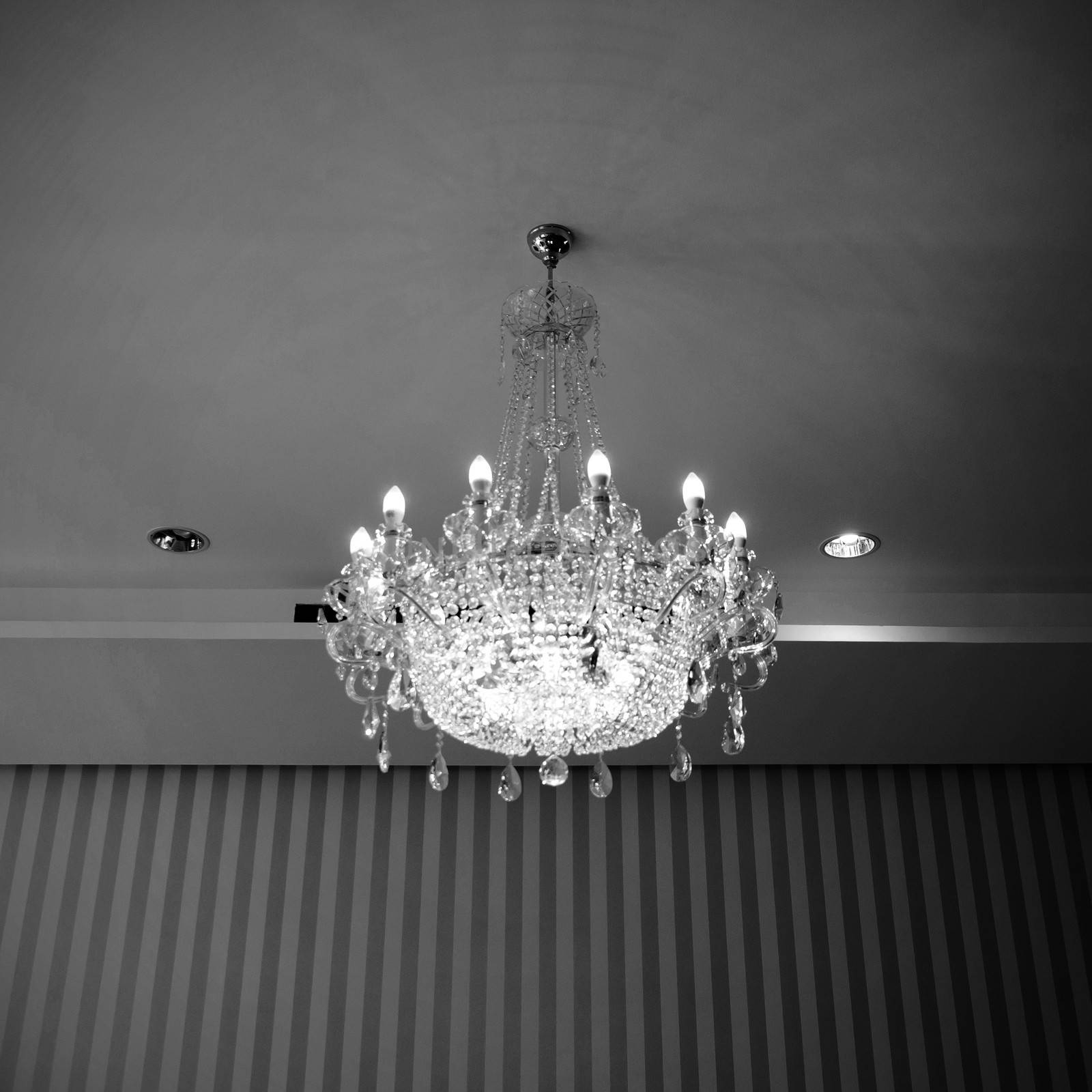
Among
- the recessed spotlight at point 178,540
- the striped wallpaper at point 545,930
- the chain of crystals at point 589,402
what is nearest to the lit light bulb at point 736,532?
the chain of crystals at point 589,402

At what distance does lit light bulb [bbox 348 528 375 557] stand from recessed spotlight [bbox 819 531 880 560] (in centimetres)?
181

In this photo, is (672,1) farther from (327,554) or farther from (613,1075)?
(613,1075)

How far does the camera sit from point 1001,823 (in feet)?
15.3

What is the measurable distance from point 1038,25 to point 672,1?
645 mm

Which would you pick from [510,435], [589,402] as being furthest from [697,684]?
[510,435]

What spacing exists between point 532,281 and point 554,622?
88cm

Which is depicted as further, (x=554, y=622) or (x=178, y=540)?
(x=178, y=540)

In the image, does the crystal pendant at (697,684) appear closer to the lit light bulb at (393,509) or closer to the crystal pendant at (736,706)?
the crystal pendant at (736,706)

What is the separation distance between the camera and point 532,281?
252 centimetres

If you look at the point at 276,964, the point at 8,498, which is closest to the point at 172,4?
the point at 8,498

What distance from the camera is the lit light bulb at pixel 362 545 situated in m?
2.19

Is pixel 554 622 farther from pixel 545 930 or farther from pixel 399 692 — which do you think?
pixel 545 930

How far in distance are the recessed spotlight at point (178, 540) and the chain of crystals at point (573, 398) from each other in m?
1.30

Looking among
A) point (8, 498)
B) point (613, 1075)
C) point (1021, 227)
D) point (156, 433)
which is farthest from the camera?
point (613, 1075)
